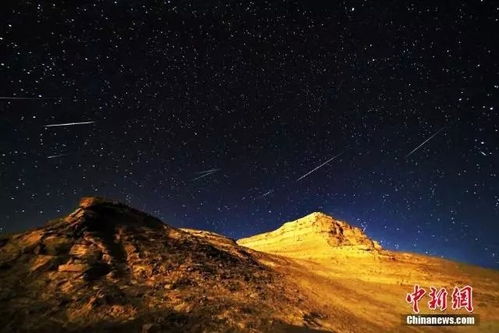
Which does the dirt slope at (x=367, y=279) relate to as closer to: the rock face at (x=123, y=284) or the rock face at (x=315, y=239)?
the rock face at (x=315, y=239)

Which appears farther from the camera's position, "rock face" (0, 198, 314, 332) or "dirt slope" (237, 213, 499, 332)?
"dirt slope" (237, 213, 499, 332)

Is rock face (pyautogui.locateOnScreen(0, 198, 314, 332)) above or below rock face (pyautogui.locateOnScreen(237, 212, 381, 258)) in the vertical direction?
below

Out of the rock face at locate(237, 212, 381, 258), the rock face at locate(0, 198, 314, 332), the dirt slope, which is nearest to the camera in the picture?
the rock face at locate(0, 198, 314, 332)

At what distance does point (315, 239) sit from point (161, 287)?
122 ft

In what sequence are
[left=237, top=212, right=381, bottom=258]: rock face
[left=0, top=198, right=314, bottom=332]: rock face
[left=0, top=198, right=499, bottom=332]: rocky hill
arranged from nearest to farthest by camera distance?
[left=0, top=198, right=314, bottom=332]: rock face
[left=0, top=198, right=499, bottom=332]: rocky hill
[left=237, top=212, right=381, bottom=258]: rock face

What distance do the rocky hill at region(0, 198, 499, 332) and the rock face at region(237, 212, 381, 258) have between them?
14.1 m

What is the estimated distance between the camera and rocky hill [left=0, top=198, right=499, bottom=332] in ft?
45.2

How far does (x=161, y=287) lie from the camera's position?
655 inches

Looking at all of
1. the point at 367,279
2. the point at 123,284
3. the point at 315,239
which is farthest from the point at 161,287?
the point at 315,239

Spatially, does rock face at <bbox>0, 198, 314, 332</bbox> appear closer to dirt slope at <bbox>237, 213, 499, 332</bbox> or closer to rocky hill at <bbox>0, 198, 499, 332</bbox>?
rocky hill at <bbox>0, 198, 499, 332</bbox>

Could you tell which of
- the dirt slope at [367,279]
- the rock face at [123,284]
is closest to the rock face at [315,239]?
the dirt slope at [367,279]

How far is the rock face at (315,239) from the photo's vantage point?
44.5 m

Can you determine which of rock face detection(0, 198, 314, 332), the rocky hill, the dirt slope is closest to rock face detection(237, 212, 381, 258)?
the dirt slope

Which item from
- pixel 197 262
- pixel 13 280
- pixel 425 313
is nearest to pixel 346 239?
pixel 425 313
